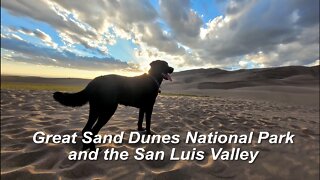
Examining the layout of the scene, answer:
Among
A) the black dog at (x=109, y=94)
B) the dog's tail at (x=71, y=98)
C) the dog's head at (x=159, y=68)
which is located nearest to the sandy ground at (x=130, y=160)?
the black dog at (x=109, y=94)

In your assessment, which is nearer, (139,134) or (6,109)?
(139,134)

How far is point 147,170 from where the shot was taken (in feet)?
9.45

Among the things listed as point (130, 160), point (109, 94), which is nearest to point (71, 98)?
point (109, 94)

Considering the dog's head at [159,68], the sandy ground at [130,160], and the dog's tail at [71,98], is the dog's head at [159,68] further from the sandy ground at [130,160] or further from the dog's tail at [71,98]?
the sandy ground at [130,160]

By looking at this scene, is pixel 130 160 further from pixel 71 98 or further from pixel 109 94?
pixel 71 98

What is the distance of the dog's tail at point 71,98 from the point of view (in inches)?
72.7

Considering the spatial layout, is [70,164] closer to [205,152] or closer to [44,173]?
[44,173]

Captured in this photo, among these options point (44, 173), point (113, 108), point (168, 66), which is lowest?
point (44, 173)

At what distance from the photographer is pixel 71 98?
2020 mm

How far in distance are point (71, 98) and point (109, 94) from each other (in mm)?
389

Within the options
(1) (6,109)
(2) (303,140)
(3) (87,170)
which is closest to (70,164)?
(3) (87,170)

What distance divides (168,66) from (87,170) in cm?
165

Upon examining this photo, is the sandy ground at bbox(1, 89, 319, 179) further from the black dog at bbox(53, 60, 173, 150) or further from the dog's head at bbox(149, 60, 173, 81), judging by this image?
the dog's head at bbox(149, 60, 173, 81)

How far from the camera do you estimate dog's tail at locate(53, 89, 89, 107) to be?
6.06 feet
